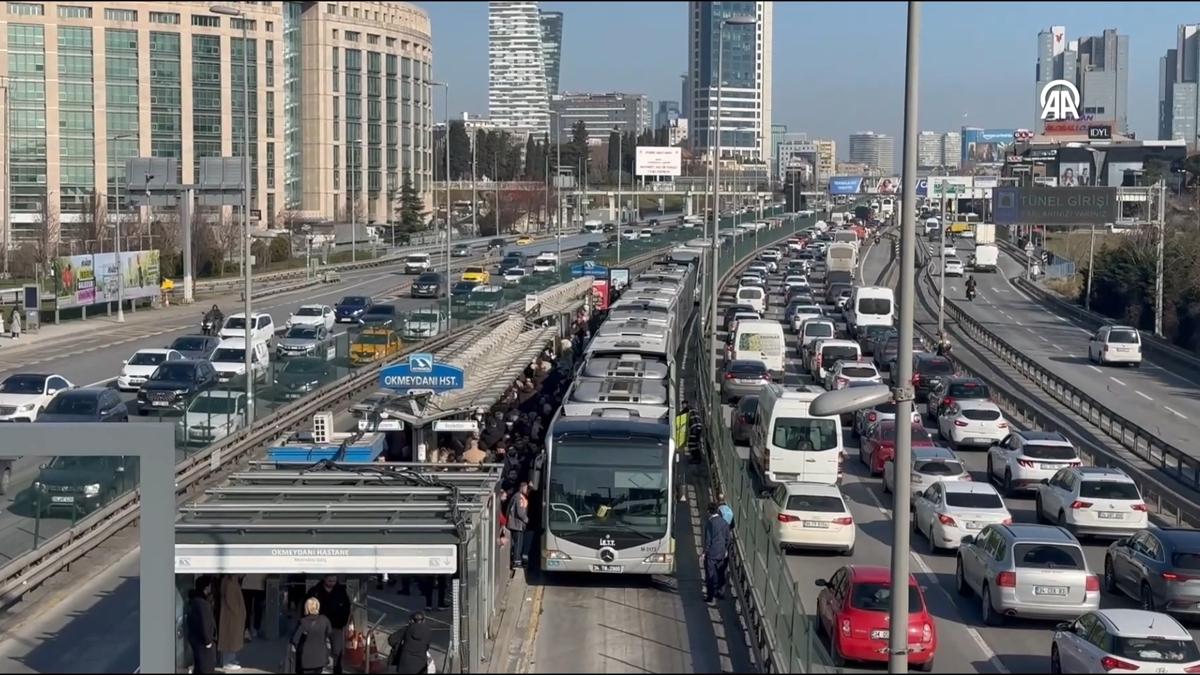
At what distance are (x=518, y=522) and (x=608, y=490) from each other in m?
1.31

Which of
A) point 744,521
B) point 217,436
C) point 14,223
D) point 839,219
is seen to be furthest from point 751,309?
point 839,219

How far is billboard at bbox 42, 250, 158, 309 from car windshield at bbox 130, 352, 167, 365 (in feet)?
56.1

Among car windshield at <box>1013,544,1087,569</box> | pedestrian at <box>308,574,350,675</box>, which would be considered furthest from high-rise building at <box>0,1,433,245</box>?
pedestrian at <box>308,574,350,675</box>

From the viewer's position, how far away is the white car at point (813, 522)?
1961 cm

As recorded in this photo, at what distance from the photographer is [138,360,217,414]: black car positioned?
98.8 feet

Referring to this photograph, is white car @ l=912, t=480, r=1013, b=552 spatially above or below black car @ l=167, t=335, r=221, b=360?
below

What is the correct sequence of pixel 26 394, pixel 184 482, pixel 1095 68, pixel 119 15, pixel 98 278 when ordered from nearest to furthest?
1. pixel 184 482
2. pixel 26 394
3. pixel 98 278
4. pixel 119 15
5. pixel 1095 68

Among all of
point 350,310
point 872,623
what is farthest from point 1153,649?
point 350,310

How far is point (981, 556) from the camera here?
55.9ft

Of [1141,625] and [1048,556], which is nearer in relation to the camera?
[1141,625]

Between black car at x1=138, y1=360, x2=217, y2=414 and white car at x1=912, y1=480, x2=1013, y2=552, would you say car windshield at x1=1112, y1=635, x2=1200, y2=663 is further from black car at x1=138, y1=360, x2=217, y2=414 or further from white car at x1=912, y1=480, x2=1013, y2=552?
black car at x1=138, y1=360, x2=217, y2=414

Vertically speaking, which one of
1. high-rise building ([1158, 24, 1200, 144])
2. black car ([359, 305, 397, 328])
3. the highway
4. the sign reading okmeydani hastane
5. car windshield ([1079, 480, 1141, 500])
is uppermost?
high-rise building ([1158, 24, 1200, 144])

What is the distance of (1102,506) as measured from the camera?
2102cm

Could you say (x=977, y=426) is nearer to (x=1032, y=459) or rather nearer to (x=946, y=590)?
(x=1032, y=459)
